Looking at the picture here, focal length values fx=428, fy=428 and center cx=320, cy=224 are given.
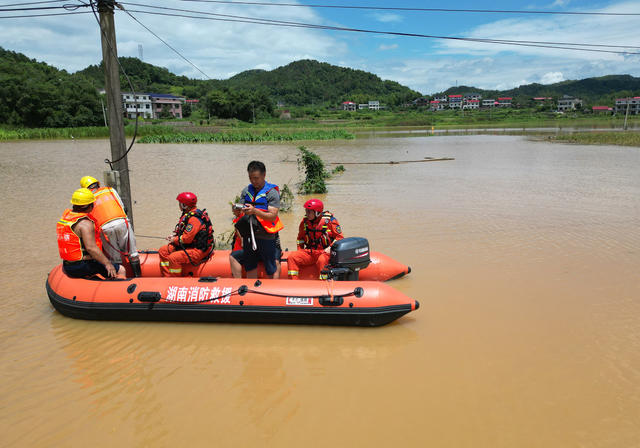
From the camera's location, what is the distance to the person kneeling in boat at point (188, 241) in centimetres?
461

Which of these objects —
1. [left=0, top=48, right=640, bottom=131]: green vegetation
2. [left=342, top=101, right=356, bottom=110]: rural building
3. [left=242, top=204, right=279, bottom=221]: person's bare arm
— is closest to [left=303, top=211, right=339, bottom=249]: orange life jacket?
[left=242, top=204, right=279, bottom=221]: person's bare arm

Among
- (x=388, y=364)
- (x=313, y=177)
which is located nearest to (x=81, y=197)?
(x=388, y=364)

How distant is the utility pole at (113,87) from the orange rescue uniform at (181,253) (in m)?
1.31

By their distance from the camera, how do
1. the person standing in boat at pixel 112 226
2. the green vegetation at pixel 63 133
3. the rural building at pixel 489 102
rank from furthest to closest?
the rural building at pixel 489 102 → the green vegetation at pixel 63 133 → the person standing in boat at pixel 112 226

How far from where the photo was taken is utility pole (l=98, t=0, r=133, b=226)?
17.4 ft

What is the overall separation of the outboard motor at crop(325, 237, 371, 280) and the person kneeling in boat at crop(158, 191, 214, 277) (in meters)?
1.41

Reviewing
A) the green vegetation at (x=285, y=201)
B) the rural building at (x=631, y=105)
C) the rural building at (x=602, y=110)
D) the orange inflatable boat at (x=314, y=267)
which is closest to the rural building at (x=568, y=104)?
the rural building at (x=631, y=105)

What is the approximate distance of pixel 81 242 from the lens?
4.36 meters

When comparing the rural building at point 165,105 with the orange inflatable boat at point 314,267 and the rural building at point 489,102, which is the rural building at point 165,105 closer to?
the orange inflatable boat at point 314,267

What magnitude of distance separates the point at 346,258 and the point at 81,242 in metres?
2.74

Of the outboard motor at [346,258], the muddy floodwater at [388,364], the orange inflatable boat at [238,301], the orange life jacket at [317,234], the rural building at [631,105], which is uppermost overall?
the rural building at [631,105]

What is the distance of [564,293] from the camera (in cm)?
512

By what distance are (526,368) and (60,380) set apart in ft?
12.8

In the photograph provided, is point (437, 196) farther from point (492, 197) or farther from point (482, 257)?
point (482, 257)
